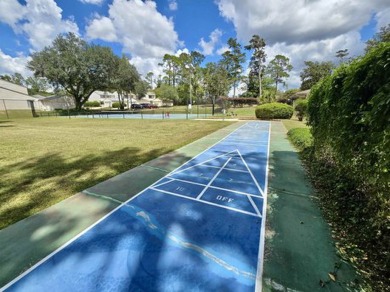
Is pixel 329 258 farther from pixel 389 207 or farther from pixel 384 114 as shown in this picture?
pixel 384 114

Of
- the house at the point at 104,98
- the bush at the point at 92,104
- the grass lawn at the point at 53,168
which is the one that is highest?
the house at the point at 104,98

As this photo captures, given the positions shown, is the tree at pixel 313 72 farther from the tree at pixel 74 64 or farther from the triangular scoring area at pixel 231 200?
the triangular scoring area at pixel 231 200

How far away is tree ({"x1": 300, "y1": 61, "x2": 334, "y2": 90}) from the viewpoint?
155 ft

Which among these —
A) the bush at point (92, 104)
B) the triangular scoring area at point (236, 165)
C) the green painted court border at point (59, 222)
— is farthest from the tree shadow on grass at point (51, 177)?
the bush at point (92, 104)

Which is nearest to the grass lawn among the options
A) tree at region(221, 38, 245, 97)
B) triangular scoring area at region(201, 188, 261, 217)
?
triangular scoring area at region(201, 188, 261, 217)

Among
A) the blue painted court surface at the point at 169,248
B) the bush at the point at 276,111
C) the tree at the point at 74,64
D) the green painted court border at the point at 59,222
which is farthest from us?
the tree at the point at 74,64

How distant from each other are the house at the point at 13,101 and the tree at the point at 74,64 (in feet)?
16.5

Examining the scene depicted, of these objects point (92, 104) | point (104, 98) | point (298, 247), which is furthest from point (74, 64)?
point (104, 98)

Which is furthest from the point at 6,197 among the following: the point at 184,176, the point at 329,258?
the point at 329,258

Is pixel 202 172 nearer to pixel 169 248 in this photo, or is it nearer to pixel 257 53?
pixel 169 248

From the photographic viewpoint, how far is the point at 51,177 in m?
5.54

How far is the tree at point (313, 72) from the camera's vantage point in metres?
47.3

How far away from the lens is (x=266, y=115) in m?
23.2

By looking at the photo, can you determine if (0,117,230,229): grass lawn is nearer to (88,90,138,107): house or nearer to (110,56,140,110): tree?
(110,56,140,110): tree
